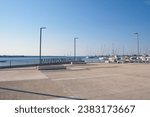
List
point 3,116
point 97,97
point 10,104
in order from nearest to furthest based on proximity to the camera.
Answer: point 3,116 < point 10,104 < point 97,97

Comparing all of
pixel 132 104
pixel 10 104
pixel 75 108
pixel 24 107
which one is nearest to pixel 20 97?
pixel 10 104

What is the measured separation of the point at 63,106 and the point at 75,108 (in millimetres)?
522

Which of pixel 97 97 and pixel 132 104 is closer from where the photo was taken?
pixel 132 104

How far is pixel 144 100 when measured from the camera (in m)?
7.61

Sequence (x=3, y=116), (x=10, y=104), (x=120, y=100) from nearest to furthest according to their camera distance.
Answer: (x=3, y=116) → (x=10, y=104) → (x=120, y=100)

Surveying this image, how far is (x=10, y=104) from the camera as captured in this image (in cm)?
716

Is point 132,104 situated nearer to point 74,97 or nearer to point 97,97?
point 97,97

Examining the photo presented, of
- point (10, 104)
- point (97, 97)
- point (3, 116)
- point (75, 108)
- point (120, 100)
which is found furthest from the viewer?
point (97, 97)

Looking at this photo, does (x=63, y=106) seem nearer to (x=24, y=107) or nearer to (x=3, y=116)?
(x=24, y=107)

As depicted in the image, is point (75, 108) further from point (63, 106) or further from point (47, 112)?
point (47, 112)

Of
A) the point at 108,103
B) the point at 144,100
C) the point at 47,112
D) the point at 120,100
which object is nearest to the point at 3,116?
the point at 47,112

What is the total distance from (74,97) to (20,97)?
240 centimetres

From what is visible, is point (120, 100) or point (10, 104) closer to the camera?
point (10, 104)

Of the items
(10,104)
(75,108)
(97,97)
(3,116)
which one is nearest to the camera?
(3,116)
